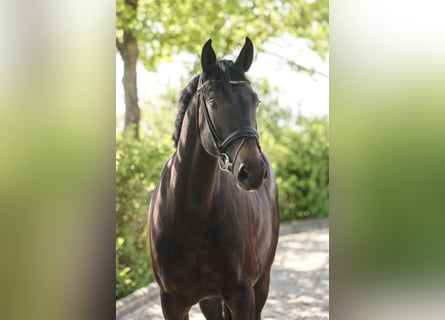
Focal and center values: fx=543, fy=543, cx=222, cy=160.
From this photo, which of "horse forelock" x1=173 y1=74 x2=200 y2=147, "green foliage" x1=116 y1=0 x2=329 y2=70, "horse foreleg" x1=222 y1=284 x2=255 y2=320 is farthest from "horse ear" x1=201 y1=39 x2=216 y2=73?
"green foliage" x1=116 y1=0 x2=329 y2=70

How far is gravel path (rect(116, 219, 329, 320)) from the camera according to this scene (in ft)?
11.1

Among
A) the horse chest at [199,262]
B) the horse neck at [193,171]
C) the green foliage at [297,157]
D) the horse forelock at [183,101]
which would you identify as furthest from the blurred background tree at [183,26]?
the horse chest at [199,262]

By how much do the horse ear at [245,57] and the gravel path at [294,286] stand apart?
71.2 inches

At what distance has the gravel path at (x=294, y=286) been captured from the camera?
3379 millimetres

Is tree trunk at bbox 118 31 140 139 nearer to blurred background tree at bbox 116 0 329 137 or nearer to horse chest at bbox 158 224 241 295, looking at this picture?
blurred background tree at bbox 116 0 329 137

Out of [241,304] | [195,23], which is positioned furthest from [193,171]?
[195,23]

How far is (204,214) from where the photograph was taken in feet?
6.86

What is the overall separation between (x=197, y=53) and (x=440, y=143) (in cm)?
213

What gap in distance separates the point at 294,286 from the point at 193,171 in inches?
94.2

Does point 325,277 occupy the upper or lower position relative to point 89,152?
lower

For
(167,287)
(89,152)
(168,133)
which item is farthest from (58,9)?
(168,133)

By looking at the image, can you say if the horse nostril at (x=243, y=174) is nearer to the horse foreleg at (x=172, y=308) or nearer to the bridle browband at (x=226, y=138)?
the bridle browband at (x=226, y=138)

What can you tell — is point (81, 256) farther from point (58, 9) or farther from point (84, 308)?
point (58, 9)

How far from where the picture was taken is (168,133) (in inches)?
148
